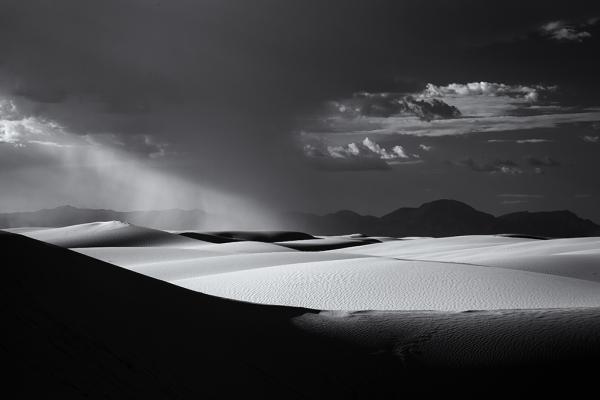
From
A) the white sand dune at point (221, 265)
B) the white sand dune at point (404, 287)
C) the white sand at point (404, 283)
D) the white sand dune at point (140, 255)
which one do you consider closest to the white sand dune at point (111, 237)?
the white sand dune at point (140, 255)

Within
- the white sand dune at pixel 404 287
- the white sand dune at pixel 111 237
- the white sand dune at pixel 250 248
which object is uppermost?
the white sand dune at pixel 111 237

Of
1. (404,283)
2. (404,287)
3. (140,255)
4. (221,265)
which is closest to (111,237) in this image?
(140,255)

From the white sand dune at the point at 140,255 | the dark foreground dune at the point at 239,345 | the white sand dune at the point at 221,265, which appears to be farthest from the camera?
the white sand dune at the point at 140,255

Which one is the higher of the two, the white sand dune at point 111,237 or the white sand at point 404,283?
the white sand dune at point 111,237

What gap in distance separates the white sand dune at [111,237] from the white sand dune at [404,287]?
2161cm

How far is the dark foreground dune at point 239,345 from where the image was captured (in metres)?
3.30

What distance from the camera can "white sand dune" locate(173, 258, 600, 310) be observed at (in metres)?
9.19

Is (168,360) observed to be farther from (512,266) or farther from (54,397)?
(512,266)

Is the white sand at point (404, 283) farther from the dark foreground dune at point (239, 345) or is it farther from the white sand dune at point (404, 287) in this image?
the dark foreground dune at point (239, 345)

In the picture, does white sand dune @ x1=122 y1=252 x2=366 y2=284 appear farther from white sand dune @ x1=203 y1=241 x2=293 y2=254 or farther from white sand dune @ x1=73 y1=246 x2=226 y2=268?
white sand dune @ x1=203 y1=241 x2=293 y2=254

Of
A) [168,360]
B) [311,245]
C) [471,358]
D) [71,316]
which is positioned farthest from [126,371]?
[311,245]

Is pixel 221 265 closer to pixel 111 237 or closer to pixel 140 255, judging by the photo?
pixel 140 255

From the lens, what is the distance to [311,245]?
39.5 m

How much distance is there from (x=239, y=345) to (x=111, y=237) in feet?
107
